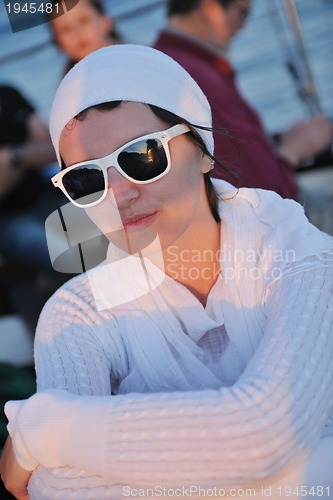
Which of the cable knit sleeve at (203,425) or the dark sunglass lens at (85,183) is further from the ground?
the dark sunglass lens at (85,183)

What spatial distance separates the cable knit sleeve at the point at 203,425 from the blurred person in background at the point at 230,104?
113 centimetres

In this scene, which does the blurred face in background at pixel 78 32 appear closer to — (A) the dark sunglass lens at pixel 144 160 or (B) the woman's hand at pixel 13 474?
(A) the dark sunglass lens at pixel 144 160

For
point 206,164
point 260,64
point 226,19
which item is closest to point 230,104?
point 226,19

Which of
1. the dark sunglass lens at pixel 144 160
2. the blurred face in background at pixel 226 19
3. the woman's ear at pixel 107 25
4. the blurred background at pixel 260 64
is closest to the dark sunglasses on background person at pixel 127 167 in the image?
the dark sunglass lens at pixel 144 160

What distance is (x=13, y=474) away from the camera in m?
1.40

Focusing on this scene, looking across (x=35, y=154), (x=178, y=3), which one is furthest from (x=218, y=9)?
(x=35, y=154)

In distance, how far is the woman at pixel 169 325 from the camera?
1.24 meters

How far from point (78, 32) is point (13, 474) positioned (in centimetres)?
267

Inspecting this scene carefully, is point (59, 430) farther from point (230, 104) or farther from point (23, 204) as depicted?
point (23, 204)

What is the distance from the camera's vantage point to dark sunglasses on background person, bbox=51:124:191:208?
4.73ft

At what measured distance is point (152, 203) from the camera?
149cm

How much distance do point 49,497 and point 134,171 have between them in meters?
0.62
